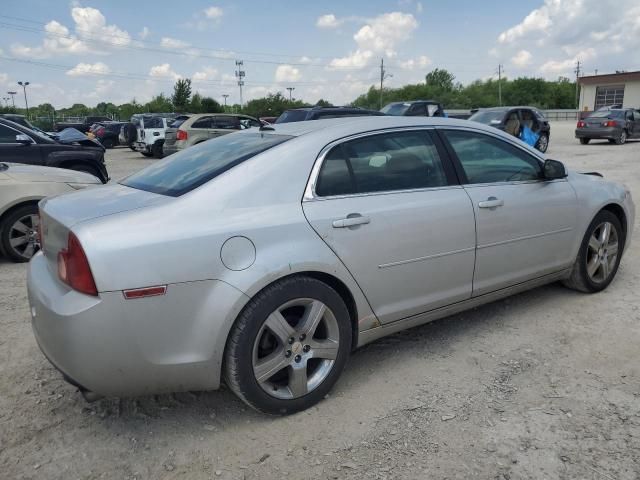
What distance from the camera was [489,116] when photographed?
52.1ft

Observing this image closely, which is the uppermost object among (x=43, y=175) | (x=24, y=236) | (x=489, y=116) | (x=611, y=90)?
(x=611, y=90)

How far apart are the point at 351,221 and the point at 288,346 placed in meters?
0.73

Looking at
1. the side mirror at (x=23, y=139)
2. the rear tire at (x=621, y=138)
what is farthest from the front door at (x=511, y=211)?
the rear tire at (x=621, y=138)

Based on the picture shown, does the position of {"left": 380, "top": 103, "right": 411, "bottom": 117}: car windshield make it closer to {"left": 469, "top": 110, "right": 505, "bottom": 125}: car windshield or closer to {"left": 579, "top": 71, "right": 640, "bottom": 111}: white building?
{"left": 469, "top": 110, "right": 505, "bottom": 125}: car windshield

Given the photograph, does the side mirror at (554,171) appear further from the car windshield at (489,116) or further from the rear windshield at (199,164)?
the car windshield at (489,116)

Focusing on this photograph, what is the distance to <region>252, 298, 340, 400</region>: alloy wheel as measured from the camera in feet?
8.66

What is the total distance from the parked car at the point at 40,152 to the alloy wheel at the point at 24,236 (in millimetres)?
2866

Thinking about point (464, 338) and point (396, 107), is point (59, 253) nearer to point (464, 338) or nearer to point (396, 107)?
point (464, 338)

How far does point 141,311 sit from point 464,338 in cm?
226

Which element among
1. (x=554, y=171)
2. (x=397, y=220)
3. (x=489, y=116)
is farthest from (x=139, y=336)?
(x=489, y=116)

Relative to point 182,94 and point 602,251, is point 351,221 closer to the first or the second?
point 602,251

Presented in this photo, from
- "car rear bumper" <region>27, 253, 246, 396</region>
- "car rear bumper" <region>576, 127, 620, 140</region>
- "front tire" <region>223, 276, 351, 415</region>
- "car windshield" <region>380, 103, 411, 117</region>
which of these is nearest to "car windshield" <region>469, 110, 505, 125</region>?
"car windshield" <region>380, 103, 411, 117</region>

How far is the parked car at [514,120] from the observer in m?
15.5

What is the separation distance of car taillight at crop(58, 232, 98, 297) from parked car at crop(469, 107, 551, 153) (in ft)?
46.1
